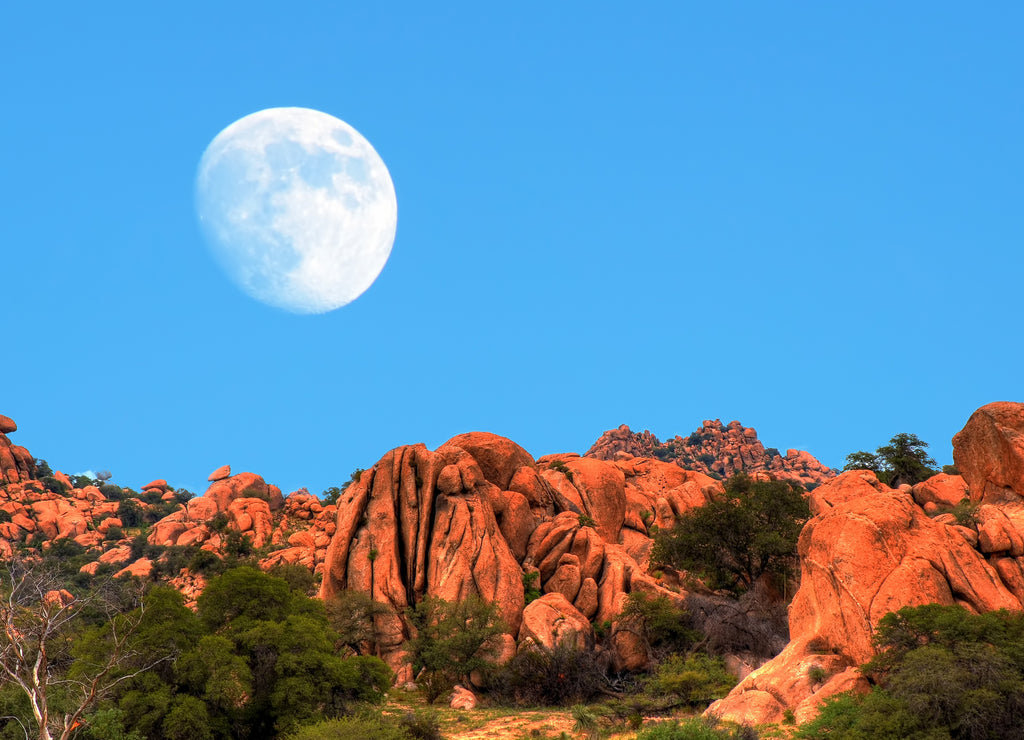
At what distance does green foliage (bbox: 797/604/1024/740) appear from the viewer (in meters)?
25.1

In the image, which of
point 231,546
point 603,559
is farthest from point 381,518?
point 231,546

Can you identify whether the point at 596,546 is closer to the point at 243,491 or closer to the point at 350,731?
the point at 350,731

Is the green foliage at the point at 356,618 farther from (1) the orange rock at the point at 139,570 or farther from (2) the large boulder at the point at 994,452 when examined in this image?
(1) the orange rock at the point at 139,570

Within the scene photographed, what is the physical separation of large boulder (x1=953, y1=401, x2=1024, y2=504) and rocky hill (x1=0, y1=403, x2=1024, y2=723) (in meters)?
0.09

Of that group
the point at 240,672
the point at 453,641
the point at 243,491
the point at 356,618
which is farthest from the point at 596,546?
the point at 243,491

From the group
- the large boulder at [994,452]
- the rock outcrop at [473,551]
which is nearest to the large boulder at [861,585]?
the large boulder at [994,452]

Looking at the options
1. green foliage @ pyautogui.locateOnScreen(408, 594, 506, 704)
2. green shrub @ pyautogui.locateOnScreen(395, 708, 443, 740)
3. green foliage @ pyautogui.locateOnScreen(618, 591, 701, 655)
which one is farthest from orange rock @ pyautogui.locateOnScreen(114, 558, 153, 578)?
green shrub @ pyautogui.locateOnScreen(395, 708, 443, 740)

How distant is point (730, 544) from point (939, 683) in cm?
2684

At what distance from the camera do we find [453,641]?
44000mm

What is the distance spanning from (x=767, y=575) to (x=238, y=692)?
105 feet

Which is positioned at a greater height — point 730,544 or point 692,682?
point 730,544

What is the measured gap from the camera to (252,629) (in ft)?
116

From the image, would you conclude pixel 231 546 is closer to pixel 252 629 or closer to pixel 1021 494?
pixel 252 629

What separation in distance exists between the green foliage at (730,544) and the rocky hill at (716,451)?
85.3 meters
